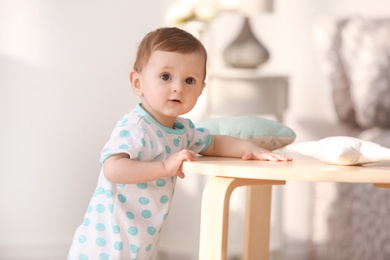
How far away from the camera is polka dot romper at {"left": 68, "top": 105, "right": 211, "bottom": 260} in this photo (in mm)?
1480

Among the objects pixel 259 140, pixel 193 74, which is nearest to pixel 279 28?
pixel 259 140

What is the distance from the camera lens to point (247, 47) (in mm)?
2740

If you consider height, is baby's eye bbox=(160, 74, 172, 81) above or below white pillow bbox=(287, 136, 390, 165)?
above

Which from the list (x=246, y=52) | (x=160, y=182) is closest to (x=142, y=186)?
(x=160, y=182)

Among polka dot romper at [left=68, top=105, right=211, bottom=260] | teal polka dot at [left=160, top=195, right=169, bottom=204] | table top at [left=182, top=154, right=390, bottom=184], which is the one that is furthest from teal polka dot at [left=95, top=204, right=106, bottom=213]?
table top at [left=182, top=154, right=390, bottom=184]

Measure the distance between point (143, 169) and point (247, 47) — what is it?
1.42m

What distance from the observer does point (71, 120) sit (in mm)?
2824

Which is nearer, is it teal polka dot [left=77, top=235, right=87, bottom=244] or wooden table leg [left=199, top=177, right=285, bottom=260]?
wooden table leg [left=199, top=177, right=285, bottom=260]

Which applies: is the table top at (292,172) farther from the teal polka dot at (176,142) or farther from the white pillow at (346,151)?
the teal polka dot at (176,142)

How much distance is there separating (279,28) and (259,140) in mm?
1419

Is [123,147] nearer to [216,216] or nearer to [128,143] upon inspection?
[128,143]

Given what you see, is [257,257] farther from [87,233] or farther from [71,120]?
[71,120]

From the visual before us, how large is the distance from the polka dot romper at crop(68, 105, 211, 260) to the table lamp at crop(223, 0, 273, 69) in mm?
1247

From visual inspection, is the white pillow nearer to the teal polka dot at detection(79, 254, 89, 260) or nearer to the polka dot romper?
the polka dot romper
